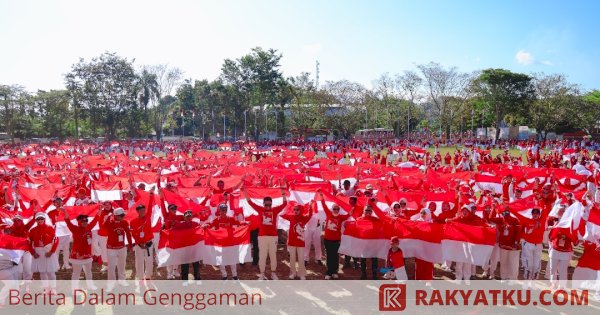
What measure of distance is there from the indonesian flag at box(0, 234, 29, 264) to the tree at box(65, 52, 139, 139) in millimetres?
72436

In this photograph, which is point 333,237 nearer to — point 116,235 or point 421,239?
point 421,239

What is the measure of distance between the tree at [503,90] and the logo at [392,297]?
70879 millimetres

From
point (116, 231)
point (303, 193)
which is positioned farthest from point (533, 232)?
point (116, 231)

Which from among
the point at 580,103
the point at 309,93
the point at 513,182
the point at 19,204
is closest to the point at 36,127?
the point at 309,93

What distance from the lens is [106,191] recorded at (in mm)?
15633

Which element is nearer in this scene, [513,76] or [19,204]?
[19,204]

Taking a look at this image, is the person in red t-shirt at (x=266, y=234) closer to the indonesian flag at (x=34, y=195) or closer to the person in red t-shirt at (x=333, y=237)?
the person in red t-shirt at (x=333, y=237)

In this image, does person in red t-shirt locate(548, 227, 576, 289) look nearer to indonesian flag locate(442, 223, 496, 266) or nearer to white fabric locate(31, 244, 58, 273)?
indonesian flag locate(442, 223, 496, 266)

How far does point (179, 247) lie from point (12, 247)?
2.90 meters

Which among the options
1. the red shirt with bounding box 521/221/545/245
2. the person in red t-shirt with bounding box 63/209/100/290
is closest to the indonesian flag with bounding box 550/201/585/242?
the red shirt with bounding box 521/221/545/245

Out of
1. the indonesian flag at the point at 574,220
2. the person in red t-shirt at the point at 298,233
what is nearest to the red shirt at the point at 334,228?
the person in red t-shirt at the point at 298,233

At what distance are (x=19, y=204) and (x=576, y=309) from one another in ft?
44.3

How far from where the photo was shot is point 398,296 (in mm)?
9141

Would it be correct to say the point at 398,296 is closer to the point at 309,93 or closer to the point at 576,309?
the point at 576,309
